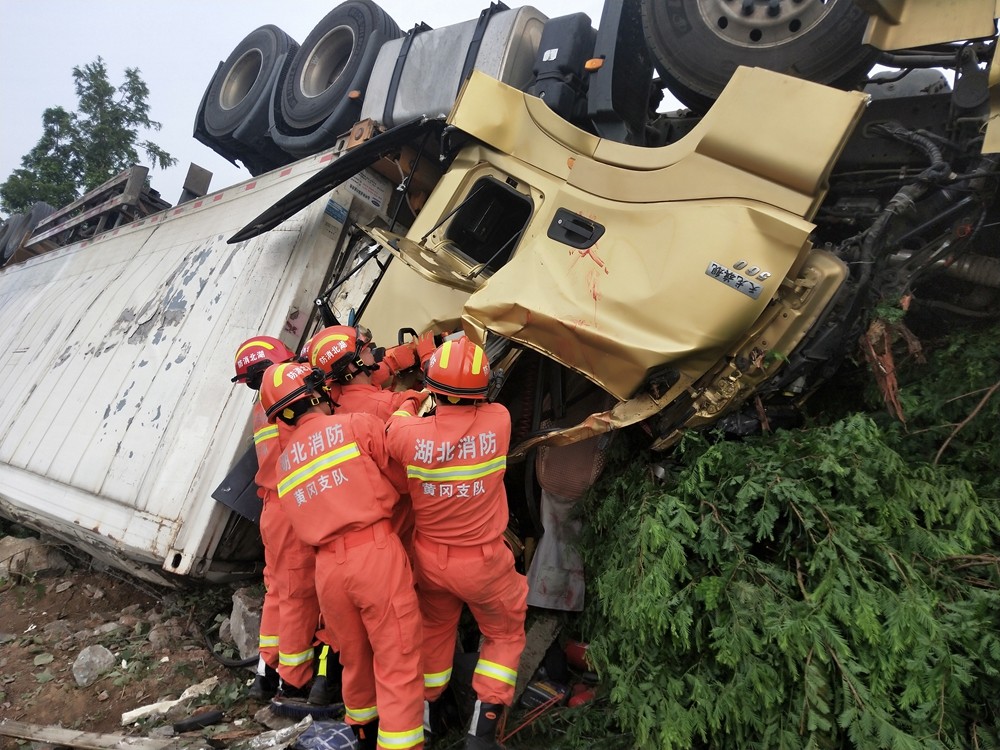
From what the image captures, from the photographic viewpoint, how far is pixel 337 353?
3.08m

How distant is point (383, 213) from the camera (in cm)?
424

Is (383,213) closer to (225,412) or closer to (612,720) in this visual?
(225,412)

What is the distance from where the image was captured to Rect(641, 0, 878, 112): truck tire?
2.50 meters

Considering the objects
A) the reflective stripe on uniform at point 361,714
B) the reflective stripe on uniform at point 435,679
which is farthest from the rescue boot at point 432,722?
the reflective stripe on uniform at point 361,714

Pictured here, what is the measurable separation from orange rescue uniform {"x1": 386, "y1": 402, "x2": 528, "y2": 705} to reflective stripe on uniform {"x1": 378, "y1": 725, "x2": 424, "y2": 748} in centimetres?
28

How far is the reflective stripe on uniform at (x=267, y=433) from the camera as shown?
9.82 feet

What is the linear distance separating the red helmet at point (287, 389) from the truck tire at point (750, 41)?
6.80 feet

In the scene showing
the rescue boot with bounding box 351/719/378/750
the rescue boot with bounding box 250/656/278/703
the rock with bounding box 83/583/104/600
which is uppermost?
the rescue boot with bounding box 351/719/378/750

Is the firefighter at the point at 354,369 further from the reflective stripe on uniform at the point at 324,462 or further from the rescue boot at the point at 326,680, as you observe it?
the rescue boot at the point at 326,680

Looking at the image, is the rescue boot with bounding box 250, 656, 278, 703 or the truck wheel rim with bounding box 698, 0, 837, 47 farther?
the rescue boot with bounding box 250, 656, 278, 703

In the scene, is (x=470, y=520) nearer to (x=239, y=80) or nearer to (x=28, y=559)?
(x=28, y=559)

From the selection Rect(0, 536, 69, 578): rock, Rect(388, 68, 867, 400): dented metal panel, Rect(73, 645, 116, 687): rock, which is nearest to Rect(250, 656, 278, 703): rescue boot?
Rect(73, 645, 116, 687): rock

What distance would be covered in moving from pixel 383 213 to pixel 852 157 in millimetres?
2716

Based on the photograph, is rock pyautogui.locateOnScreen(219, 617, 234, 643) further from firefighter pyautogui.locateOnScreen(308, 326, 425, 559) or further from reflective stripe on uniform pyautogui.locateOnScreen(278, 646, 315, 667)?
firefighter pyautogui.locateOnScreen(308, 326, 425, 559)
